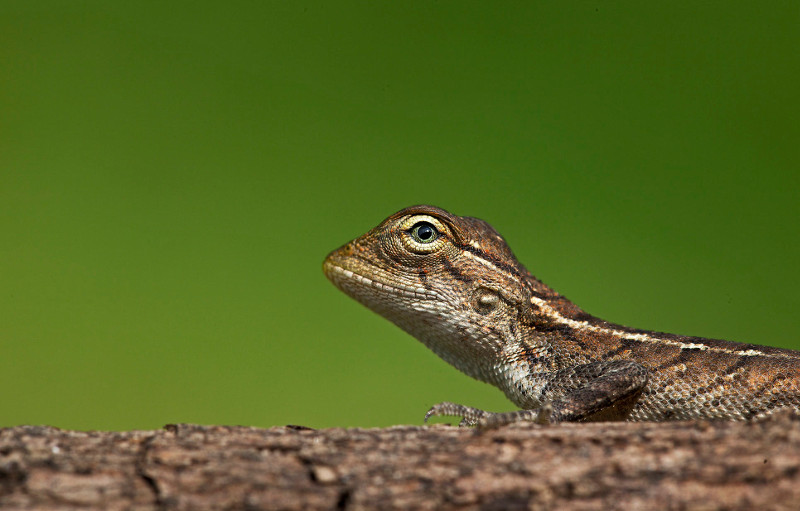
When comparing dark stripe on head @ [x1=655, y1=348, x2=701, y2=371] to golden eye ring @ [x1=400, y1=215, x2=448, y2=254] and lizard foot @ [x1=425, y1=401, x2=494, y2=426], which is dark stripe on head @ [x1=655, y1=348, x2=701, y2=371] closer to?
lizard foot @ [x1=425, y1=401, x2=494, y2=426]

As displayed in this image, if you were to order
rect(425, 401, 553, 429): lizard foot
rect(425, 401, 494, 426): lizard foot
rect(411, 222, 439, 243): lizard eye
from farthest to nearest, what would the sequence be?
rect(411, 222, 439, 243): lizard eye < rect(425, 401, 494, 426): lizard foot < rect(425, 401, 553, 429): lizard foot

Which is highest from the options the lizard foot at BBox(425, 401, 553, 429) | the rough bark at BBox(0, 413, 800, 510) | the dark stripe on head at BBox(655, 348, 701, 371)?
the dark stripe on head at BBox(655, 348, 701, 371)

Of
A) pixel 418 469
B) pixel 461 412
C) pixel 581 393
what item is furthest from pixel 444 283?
pixel 418 469

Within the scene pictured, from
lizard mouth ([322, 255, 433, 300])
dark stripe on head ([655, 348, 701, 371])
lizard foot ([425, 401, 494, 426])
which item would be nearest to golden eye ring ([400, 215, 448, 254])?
lizard mouth ([322, 255, 433, 300])

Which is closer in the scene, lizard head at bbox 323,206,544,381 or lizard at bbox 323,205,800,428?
lizard at bbox 323,205,800,428

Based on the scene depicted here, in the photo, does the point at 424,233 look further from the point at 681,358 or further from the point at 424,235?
the point at 681,358

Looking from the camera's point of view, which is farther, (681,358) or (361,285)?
(361,285)

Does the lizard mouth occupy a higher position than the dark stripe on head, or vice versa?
the lizard mouth

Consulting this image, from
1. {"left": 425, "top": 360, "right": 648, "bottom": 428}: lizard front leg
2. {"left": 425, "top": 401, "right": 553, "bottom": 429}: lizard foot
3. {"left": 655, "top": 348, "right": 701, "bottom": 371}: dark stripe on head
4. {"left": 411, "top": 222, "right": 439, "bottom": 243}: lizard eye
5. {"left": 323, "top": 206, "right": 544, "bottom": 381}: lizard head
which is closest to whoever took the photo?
{"left": 425, "top": 401, "right": 553, "bottom": 429}: lizard foot
